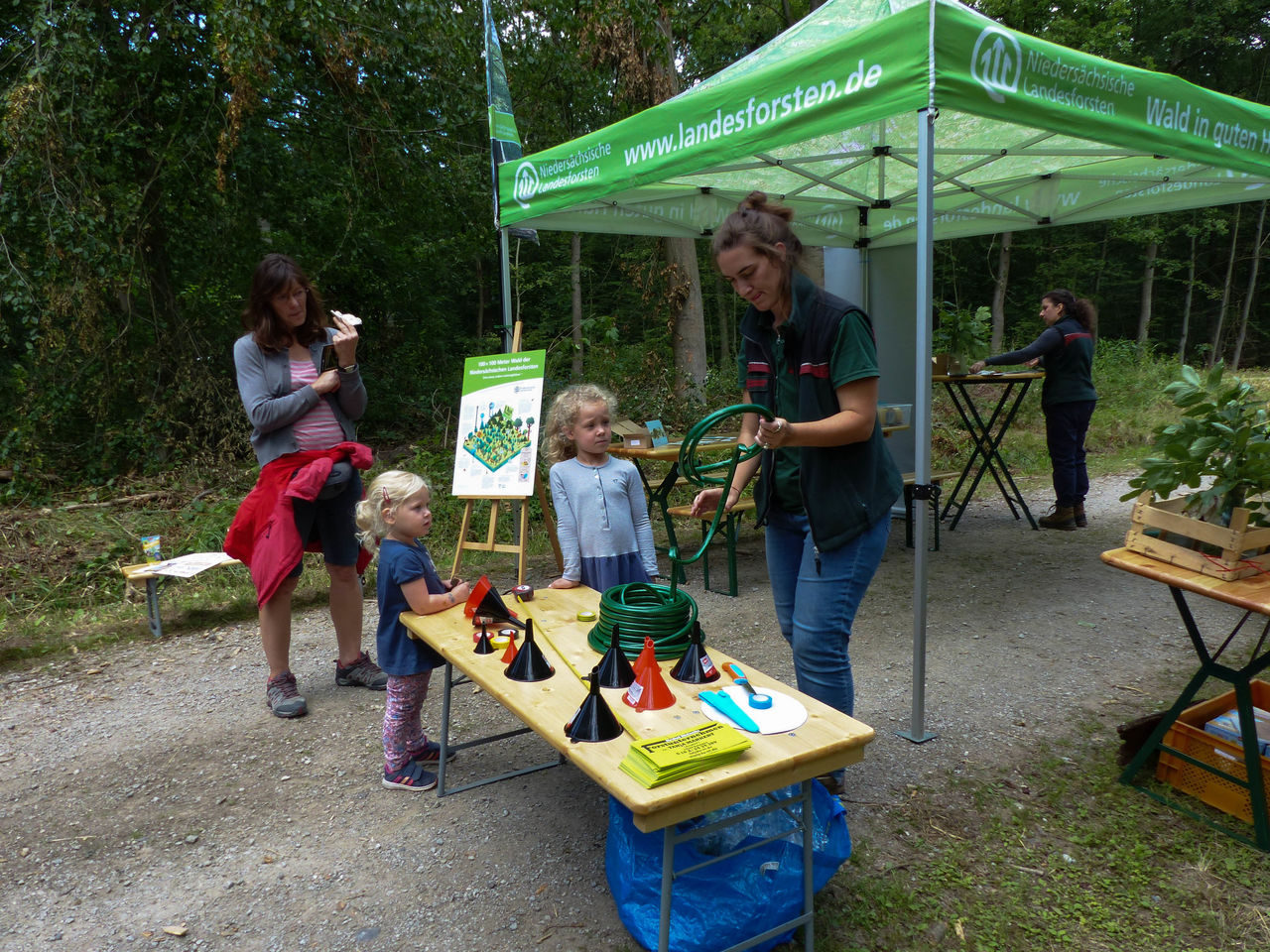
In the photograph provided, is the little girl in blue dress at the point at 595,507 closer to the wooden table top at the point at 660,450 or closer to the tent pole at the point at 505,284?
the wooden table top at the point at 660,450

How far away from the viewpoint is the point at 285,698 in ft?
11.5

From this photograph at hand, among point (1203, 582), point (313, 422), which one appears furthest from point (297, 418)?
point (1203, 582)

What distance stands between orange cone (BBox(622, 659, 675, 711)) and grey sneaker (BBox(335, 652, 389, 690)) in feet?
7.12

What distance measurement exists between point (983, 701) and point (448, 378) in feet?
29.6

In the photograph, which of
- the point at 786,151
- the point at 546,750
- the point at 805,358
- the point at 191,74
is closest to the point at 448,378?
the point at 191,74

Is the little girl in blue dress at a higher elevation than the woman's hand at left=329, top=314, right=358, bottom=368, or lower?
lower

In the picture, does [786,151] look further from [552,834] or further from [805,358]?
[552,834]

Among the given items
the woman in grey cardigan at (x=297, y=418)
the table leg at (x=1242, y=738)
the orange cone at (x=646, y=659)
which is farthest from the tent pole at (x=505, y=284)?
the table leg at (x=1242, y=738)

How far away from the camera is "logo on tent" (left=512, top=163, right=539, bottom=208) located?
4586 millimetres

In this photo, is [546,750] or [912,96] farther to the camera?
[546,750]

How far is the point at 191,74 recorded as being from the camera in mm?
7230

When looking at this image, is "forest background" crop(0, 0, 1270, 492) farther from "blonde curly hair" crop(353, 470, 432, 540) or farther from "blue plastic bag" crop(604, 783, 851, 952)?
"blue plastic bag" crop(604, 783, 851, 952)

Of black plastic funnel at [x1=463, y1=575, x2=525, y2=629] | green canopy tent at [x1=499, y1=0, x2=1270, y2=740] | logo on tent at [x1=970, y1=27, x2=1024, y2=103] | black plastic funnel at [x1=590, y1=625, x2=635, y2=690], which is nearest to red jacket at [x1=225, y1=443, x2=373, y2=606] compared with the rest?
black plastic funnel at [x1=463, y1=575, x2=525, y2=629]

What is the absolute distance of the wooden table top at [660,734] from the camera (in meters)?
1.55
